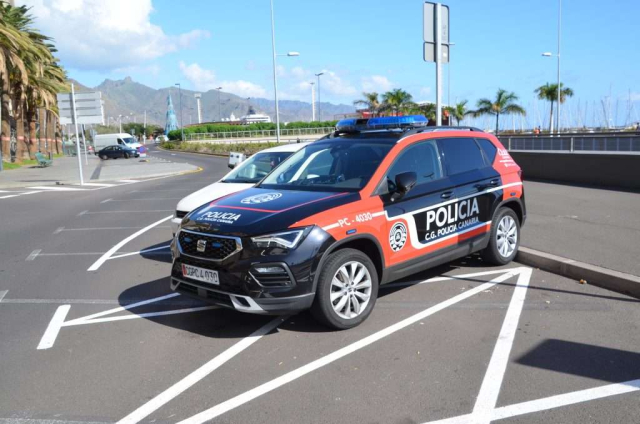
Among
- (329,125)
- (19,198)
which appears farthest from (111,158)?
(19,198)

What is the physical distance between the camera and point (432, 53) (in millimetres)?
10586

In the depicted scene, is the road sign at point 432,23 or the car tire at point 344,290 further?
the road sign at point 432,23

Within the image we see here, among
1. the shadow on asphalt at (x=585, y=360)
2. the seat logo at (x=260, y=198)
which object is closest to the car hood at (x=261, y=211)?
the seat logo at (x=260, y=198)

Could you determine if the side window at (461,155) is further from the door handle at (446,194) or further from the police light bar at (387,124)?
the police light bar at (387,124)

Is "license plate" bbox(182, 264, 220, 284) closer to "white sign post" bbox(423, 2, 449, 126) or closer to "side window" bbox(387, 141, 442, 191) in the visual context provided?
"side window" bbox(387, 141, 442, 191)

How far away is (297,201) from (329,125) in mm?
81005

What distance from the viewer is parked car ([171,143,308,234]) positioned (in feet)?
27.3

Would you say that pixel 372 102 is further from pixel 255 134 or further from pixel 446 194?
pixel 446 194

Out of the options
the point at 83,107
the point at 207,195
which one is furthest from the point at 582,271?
the point at 83,107

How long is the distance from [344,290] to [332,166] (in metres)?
1.60

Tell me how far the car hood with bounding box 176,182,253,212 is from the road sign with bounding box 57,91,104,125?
16330 mm

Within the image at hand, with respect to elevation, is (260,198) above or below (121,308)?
above

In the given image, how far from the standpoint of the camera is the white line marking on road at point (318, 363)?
151 inches

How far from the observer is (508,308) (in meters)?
5.82
